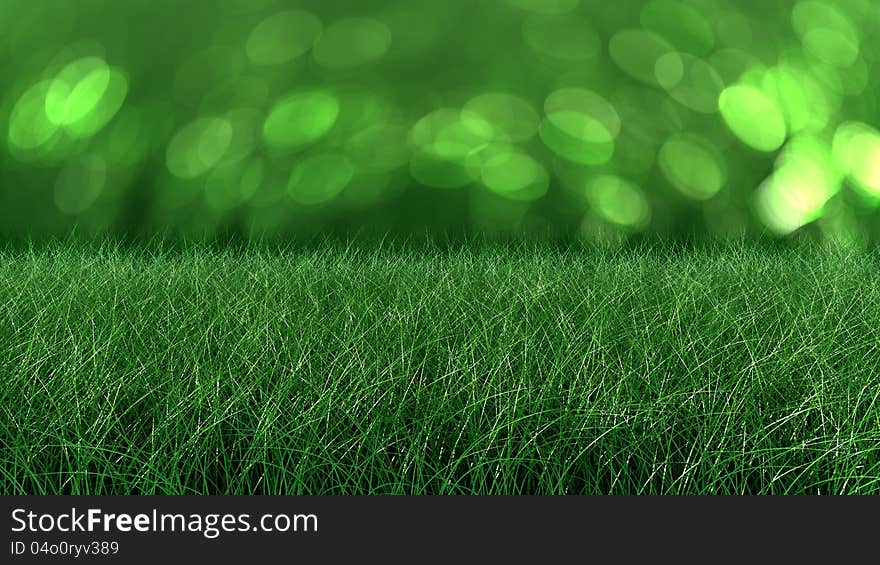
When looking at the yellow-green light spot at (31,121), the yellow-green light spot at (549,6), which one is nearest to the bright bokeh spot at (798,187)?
the yellow-green light spot at (549,6)

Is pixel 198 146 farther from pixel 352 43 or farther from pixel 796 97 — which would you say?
pixel 796 97

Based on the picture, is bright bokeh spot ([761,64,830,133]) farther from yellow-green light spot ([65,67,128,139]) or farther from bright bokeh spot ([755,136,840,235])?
yellow-green light spot ([65,67,128,139])

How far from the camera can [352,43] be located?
293 cm

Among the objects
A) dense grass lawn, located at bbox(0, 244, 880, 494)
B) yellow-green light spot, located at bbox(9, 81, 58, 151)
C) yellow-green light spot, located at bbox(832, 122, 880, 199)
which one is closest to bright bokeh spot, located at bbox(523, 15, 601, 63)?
yellow-green light spot, located at bbox(832, 122, 880, 199)

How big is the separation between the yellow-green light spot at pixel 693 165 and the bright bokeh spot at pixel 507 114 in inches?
17.2

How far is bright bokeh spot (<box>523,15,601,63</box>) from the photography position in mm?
2928

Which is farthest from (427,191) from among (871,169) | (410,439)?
(410,439)

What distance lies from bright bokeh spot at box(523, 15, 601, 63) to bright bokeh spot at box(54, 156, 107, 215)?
151 centimetres

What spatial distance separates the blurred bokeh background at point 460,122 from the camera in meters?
2.82

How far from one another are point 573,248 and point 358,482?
1.79 metres

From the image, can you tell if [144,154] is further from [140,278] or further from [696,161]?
[696,161]

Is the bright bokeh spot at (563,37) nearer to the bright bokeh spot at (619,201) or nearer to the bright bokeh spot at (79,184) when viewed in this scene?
the bright bokeh spot at (619,201)

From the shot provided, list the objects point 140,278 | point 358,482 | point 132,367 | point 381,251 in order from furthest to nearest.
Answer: point 381,251 → point 140,278 → point 132,367 → point 358,482

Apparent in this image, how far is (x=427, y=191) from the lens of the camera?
2.85 m
